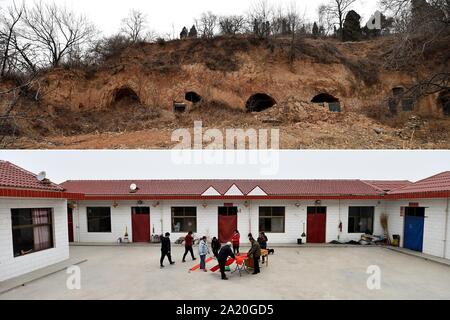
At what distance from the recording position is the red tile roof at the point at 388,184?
1390cm

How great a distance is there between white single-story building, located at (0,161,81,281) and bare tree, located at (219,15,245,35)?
Answer: 74.6 feet

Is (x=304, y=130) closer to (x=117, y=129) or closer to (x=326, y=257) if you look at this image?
(x=326, y=257)

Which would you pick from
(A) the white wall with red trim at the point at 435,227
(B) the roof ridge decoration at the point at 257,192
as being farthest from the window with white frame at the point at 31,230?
(A) the white wall with red trim at the point at 435,227

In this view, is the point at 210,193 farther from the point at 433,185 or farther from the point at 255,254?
the point at 433,185

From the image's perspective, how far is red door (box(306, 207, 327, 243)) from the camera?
1356 centimetres

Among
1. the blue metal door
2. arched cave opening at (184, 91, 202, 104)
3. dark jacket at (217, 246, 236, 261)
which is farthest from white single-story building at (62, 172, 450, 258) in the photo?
arched cave opening at (184, 91, 202, 104)

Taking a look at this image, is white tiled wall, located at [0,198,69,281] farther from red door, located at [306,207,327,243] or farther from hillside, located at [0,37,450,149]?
red door, located at [306,207,327,243]

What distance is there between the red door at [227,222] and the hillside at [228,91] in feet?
25.0

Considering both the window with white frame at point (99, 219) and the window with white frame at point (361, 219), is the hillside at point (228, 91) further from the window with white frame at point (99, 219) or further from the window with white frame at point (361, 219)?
the window with white frame at point (361, 219)

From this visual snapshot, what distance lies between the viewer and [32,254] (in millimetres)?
8727

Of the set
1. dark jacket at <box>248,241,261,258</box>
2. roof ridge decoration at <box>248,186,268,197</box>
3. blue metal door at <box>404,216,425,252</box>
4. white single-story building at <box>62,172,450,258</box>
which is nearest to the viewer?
dark jacket at <box>248,241,261,258</box>

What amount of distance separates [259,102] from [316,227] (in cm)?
1347

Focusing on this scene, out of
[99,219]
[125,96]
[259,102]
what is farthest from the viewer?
[125,96]

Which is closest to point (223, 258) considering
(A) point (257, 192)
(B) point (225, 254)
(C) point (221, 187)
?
(B) point (225, 254)
